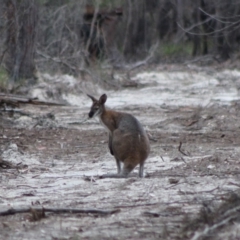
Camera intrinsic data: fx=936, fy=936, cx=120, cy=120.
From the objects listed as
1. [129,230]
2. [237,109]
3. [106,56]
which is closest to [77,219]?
[129,230]

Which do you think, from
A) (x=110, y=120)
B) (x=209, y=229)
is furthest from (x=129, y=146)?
(x=209, y=229)

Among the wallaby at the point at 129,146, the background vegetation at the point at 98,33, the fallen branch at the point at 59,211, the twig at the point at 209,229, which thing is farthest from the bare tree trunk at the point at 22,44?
the twig at the point at 209,229

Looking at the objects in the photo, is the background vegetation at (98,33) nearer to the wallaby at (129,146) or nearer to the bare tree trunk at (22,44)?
the bare tree trunk at (22,44)

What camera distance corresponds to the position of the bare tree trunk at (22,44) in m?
21.0

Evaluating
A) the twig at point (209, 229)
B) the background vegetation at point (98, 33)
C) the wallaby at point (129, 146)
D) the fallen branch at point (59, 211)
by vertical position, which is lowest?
the background vegetation at point (98, 33)

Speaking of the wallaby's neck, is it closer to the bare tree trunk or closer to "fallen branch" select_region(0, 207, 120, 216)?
"fallen branch" select_region(0, 207, 120, 216)

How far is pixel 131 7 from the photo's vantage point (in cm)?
3816

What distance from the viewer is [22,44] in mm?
22438

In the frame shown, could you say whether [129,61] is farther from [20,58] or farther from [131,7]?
[20,58]

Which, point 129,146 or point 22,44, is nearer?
point 129,146

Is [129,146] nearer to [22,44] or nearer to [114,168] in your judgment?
[114,168]

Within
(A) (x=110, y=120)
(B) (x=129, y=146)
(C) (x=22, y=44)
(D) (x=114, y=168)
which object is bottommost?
(C) (x=22, y=44)

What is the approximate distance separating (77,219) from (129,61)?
27608mm

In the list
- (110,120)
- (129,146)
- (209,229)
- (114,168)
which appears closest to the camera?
(209,229)
